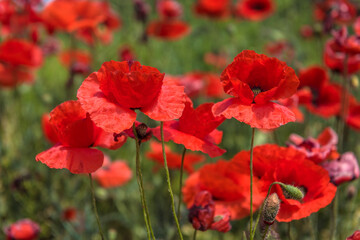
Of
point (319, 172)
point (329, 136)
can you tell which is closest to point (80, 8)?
point (329, 136)

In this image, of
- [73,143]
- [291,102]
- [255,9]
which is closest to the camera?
[73,143]

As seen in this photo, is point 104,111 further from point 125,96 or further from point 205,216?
point 205,216

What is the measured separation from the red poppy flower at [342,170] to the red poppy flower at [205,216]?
283mm

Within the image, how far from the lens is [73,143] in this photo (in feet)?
3.02

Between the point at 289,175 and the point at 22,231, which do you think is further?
the point at 22,231

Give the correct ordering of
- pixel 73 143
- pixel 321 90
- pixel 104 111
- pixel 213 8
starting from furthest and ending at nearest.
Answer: pixel 213 8 → pixel 321 90 → pixel 73 143 → pixel 104 111

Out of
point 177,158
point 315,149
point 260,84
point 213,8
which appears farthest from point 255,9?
point 260,84

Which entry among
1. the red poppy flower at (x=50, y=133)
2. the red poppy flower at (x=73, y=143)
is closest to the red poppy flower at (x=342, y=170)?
the red poppy flower at (x=73, y=143)

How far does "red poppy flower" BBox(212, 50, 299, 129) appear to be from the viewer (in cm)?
84

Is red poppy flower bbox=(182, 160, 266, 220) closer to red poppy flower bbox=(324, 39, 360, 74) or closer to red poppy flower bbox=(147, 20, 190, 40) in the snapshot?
red poppy flower bbox=(324, 39, 360, 74)

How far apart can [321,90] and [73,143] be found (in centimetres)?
136

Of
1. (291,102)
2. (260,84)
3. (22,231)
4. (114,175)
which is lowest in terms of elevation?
(114,175)

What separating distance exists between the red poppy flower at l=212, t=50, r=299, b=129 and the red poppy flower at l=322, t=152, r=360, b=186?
33cm

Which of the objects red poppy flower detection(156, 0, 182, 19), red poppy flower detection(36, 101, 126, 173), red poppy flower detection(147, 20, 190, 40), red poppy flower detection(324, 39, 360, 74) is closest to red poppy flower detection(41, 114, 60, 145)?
red poppy flower detection(36, 101, 126, 173)
